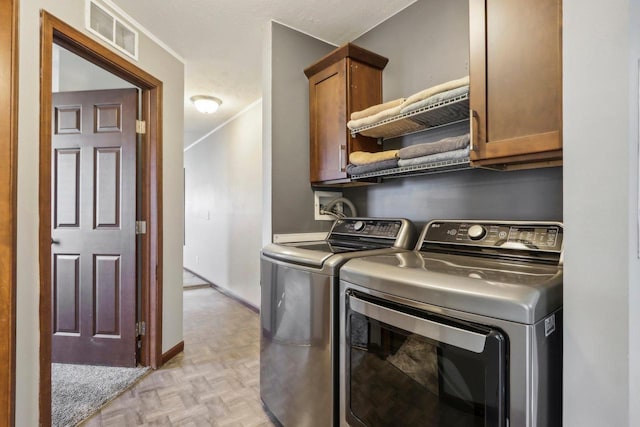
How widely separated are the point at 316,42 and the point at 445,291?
2.00 meters

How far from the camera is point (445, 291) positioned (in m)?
0.87

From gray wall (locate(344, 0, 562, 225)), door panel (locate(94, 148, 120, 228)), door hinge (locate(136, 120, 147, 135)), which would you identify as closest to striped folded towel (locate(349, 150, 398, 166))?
gray wall (locate(344, 0, 562, 225))

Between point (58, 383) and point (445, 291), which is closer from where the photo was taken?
point (445, 291)

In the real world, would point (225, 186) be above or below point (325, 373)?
above

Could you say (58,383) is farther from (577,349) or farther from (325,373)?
(577,349)

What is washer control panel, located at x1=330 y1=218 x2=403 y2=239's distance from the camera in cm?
171

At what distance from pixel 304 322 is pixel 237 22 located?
75.6 inches

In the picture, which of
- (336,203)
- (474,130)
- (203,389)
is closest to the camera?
(474,130)

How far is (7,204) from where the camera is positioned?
1.29 m

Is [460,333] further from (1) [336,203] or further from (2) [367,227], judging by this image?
(1) [336,203]

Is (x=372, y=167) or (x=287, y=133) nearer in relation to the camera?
(x=372, y=167)

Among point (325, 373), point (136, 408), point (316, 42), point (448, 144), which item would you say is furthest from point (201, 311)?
point (448, 144)

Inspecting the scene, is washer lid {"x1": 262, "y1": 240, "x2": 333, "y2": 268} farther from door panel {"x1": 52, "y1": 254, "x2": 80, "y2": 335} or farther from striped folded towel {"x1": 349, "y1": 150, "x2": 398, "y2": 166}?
door panel {"x1": 52, "y1": 254, "x2": 80, "y2": 335}

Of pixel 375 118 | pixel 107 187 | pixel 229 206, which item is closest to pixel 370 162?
pixel 375 118
